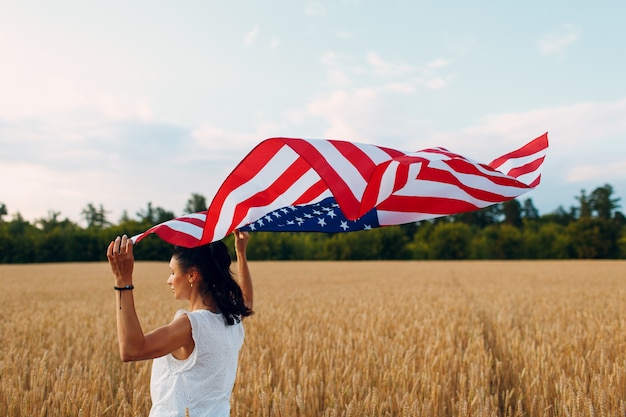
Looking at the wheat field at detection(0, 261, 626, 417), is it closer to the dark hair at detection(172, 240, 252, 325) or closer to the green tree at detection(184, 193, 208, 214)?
the dark hair at detection(172, 240, 252, 325)

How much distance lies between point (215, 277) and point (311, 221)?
693 millimetres

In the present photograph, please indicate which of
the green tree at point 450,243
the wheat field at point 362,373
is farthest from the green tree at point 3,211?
the wheat field at point 362,373

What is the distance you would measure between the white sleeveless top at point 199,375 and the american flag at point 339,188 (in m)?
0.37

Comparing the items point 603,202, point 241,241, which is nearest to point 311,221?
point 241,241

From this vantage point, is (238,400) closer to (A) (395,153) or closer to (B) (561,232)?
(A) (395,153)

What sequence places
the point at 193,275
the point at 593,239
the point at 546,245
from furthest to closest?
1. the point at 546,245
2. the point at 593,239
3. the point at 193,275

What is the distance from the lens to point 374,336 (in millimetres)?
6039

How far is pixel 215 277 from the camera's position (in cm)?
250

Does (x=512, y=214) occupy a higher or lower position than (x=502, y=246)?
higher

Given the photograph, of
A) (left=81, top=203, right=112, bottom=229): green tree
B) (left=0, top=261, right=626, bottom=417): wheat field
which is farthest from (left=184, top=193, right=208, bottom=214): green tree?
(left=0, top=261, right=626, bottom=417): wheat field

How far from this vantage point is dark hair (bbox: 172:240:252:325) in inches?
96.7

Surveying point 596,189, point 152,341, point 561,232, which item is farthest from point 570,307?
point 596,189

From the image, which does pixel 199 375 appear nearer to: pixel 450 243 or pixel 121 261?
pixel 121 261

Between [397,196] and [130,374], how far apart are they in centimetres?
338
